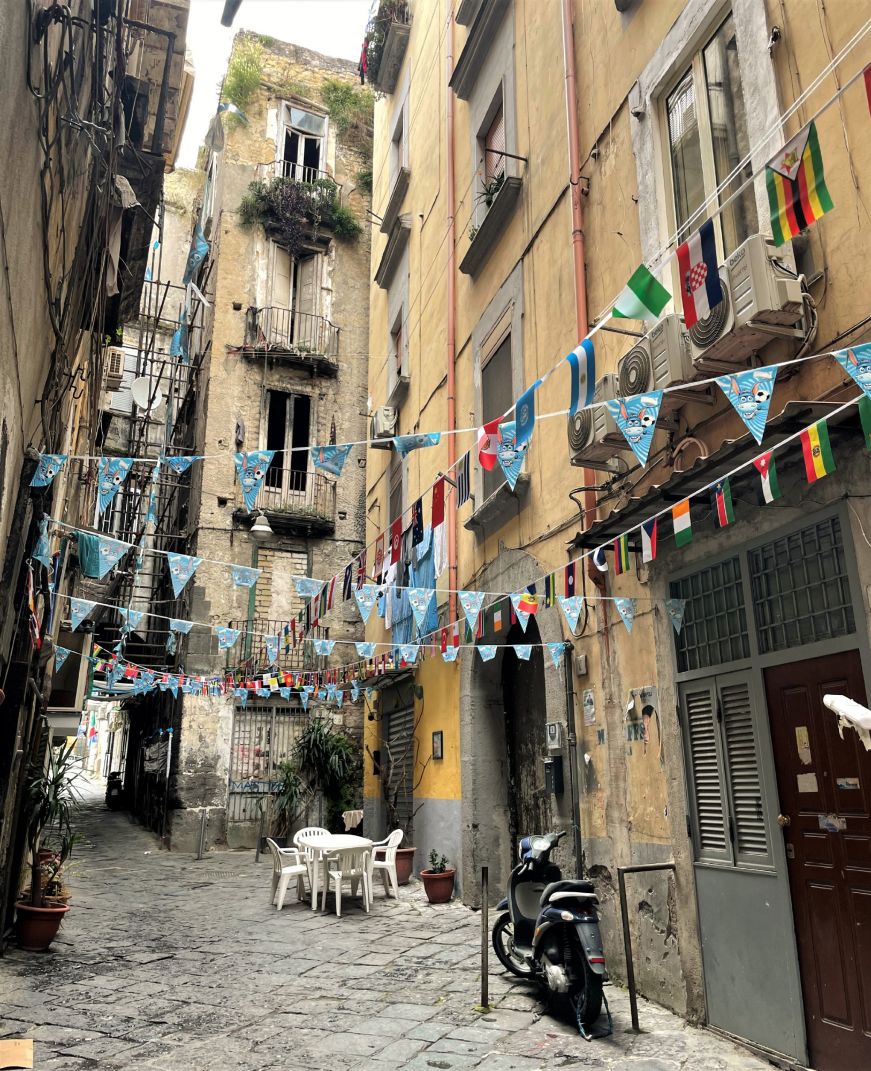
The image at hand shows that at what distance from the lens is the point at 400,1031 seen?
191 inches

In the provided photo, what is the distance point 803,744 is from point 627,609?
5.71ft

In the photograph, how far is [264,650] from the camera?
1630 centimetres

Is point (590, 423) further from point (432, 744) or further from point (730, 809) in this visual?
point (432, 744)

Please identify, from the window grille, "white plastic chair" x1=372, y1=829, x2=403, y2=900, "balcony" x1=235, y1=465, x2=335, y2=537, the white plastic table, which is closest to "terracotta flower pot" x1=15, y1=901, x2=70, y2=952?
the white plastic table

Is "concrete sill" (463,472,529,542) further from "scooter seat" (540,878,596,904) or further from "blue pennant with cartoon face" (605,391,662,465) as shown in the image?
"scooter seat" (540,878,596,904)

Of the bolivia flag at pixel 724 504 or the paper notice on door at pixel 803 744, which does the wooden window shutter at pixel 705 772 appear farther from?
the bolivia flag at pixel 724 504

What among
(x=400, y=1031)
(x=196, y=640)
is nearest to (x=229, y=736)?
(x=196, y=640)

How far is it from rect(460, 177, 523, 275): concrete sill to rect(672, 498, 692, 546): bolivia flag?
5.24 meters

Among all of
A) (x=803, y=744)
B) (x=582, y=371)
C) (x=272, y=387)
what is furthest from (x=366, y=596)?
(x=272, y=387)

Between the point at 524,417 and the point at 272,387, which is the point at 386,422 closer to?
the point at 272,387

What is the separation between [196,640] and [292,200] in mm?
10673

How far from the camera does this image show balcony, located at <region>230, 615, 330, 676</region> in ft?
51.9

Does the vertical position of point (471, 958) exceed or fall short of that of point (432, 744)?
it falls short

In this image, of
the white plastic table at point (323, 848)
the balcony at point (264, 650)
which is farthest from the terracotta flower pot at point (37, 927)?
the balcony at point (264, 650)
